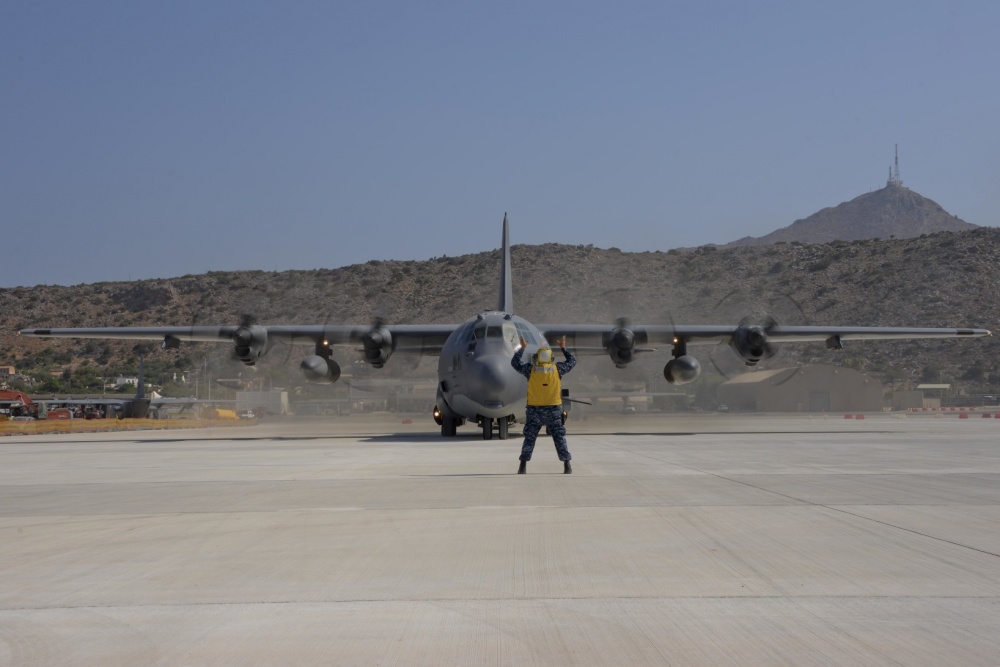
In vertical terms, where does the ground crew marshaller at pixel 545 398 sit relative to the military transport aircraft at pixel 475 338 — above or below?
below

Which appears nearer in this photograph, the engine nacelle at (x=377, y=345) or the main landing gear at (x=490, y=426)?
the main landing gear at (x=490, y=426)

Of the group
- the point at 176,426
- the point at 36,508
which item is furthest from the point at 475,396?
the point at 176,426

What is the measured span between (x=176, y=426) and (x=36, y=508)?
40.4 meters

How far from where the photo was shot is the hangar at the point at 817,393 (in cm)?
7656

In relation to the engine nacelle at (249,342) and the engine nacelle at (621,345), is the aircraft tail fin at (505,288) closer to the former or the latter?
the engine nacelle at (621,345)

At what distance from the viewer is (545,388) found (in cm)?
1546

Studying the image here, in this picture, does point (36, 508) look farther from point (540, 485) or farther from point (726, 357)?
point (726, 357)

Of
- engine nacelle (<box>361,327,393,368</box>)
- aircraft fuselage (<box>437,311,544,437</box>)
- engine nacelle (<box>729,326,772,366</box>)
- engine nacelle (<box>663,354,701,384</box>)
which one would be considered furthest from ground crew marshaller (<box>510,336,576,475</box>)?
engine nacelle (<box>729,326,772,366</box>)

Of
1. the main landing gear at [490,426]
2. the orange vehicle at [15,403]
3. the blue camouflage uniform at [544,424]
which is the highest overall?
A: the blue camouflage uniform at [544,424]

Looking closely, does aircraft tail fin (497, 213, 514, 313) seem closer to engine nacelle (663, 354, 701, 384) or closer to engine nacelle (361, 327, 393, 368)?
engine nacelle (361, 327, 393, 368)

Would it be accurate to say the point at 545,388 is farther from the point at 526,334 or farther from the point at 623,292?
the point at 623,292

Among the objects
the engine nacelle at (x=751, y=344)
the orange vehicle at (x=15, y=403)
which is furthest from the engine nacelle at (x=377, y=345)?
the orange vehicle at (x=15, y=403)

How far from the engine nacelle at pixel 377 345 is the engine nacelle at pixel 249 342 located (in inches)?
137

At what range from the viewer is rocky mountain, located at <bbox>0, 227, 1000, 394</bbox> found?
96375mm
